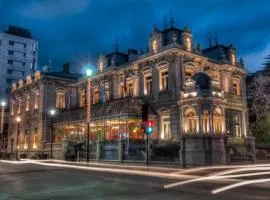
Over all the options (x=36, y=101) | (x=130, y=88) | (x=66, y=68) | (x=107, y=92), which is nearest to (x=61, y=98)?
(x=36, y=101)

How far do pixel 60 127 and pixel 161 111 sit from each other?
1832 centimetres

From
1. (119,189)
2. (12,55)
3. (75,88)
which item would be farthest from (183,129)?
(12,55)

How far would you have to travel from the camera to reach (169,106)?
33031 millimetres

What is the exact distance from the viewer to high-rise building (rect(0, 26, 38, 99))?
261ft

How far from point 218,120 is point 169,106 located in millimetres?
5368

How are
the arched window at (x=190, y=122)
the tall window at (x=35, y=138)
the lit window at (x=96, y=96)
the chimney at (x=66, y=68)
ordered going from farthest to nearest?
the chimney at (x=66, y=68)
the tall window at (x=35, y=138)
the lit window at (x=96, y=96)
the arched window at (x=190, y=122)

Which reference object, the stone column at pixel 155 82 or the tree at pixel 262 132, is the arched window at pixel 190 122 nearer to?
the stone column at pixel 155 82

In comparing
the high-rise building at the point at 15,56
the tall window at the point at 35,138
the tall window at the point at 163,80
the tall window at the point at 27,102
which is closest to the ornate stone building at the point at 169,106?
the tall window at the point at 163,80

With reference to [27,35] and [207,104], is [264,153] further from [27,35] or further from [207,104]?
[27,35]

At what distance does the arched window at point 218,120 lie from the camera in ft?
101

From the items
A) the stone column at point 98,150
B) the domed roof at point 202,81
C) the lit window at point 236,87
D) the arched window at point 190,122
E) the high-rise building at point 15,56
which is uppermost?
the high-rise building at point 15,56

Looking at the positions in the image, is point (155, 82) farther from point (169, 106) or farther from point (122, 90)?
point (122, 90)

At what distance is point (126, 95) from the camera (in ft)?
127

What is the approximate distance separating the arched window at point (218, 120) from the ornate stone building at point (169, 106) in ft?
0.33
